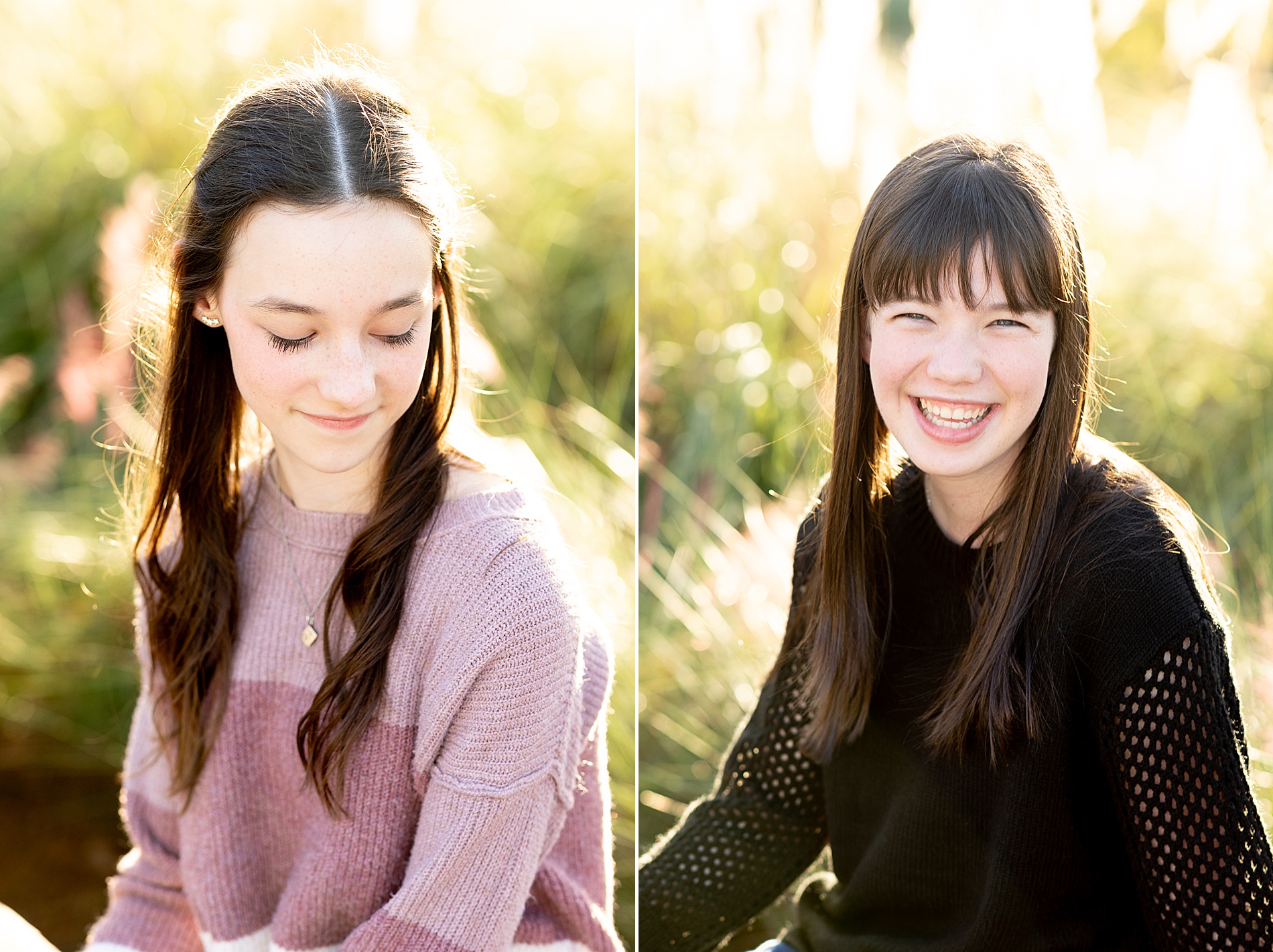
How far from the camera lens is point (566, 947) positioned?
1542 mm

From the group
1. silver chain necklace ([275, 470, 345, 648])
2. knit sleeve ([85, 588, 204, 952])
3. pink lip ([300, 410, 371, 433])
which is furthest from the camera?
knit sleeve ([85, 588, 204, 952])

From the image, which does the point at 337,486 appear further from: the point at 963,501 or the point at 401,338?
the point at 963,501

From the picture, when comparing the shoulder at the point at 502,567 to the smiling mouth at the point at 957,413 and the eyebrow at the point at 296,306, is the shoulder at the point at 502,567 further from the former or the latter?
the smiling mouth at the point at 957,413

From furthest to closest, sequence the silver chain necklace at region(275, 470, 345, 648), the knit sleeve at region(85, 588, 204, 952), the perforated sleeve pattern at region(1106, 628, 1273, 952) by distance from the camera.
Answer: the knit sleeve at region(85, 588, 204, 952)
the silver chain necklace at region(275, 470, 345, 648)
the perforated sleeve pattern at region(1106, 628, 1273, 952)

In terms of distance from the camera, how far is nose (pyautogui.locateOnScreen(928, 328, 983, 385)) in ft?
4.62

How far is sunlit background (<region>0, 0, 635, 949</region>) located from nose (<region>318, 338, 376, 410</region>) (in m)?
0.39

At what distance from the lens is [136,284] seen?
2141 mm

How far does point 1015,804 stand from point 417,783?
0.70 meters

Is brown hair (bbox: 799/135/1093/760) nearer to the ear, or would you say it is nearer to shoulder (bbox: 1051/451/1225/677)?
shoulder (bbox: 1051/451/1225/677)

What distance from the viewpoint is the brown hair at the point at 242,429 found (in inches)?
54.7

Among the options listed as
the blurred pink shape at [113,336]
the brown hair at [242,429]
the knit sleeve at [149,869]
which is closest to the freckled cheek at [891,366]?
the brown hair at [242,429]

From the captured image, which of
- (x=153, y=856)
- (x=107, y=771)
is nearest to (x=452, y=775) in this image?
(x=153, y=856)

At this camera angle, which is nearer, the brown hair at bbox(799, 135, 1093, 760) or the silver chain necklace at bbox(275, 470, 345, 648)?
the brown hair at bbox(799, 135, 1093, 760)

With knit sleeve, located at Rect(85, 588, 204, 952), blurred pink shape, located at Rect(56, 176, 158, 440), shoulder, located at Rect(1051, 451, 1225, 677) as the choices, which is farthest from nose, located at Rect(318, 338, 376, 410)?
blurred pink shape, located at Rect(56, 176, 158, 440)
